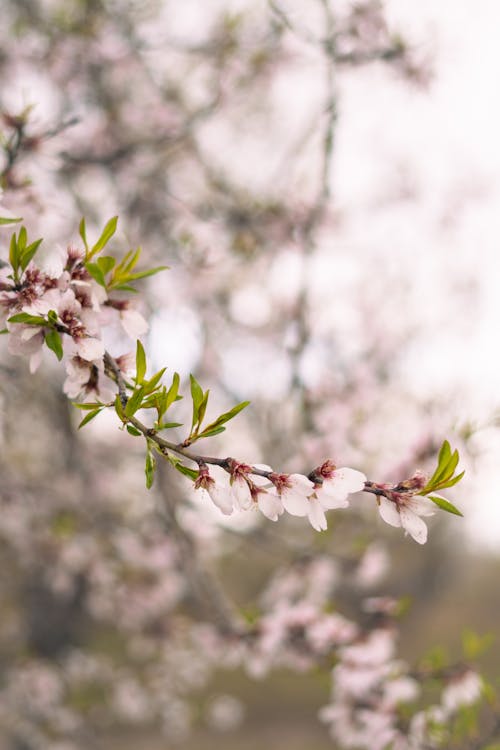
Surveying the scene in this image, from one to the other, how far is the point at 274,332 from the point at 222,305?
0.85 metres

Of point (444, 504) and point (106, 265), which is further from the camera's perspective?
point (106, 265)

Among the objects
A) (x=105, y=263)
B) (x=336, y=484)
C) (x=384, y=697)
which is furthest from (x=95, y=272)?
(x=384, y=697)

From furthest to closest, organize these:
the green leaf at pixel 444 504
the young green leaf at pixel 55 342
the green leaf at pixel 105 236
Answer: the green leaf at pixel 105 236, the young green leaf at pixel 55 342, the green leaf at pixel 444 504

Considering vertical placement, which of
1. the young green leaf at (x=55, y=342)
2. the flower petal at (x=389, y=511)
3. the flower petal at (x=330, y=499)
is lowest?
the flower petal at (x=389, y=511)

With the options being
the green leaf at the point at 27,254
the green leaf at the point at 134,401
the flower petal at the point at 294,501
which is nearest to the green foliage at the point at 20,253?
the green leaf at the point at 27,254

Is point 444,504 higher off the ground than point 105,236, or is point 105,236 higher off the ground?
point 105,236

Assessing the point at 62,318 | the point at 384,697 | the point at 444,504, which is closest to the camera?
the point at 444,504

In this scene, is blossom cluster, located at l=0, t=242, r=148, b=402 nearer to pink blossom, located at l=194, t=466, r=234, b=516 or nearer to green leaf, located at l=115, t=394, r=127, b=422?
green leaf, located at l=115, t=394, r=127, b=422

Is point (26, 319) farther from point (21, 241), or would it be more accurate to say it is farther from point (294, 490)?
point (294, 490)

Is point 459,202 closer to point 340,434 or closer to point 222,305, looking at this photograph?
point 222,305

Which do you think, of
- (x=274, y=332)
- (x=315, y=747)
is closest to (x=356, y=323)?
(x=274, y=332)

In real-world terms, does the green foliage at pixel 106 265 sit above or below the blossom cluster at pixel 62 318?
above

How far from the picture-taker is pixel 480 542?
17188mm

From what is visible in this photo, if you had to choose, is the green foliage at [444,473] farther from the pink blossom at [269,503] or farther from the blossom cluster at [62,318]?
the blossom cluster at [62,318]
